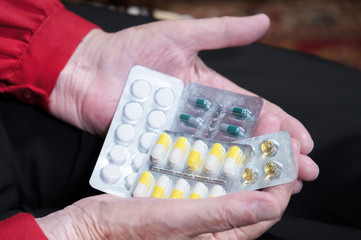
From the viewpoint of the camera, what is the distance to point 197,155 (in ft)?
1.86

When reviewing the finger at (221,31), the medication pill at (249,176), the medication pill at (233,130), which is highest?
the finger at (221,31)

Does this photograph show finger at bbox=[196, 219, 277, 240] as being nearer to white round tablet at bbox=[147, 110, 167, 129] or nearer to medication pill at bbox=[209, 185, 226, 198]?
medication pill at bbox=[209, 185, 226, 198]

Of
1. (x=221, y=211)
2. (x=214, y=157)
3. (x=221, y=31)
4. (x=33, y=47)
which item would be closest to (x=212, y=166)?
(x=214, y=157)

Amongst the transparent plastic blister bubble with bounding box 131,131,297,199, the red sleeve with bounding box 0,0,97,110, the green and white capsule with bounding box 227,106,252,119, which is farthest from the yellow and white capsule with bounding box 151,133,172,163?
the red sleeve with bounding box 0,0,97,110

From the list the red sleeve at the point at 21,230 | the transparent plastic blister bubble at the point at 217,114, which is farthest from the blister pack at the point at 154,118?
the red sleeve at the point at 21,230

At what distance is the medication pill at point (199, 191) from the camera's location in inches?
21.3

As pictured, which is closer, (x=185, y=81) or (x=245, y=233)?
(x=245, y=233)

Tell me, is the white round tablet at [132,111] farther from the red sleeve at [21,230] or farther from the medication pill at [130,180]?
the red sleeve at [21,230]

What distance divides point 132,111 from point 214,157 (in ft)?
0.51

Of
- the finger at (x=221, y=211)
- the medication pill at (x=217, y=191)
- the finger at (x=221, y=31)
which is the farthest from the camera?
the finger at (x=221, y=31)

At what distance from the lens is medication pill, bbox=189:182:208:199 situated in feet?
1.78

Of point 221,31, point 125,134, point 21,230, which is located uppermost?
point 221,31

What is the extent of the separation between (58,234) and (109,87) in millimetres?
256

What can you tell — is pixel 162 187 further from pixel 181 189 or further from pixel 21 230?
pixel 21 230
